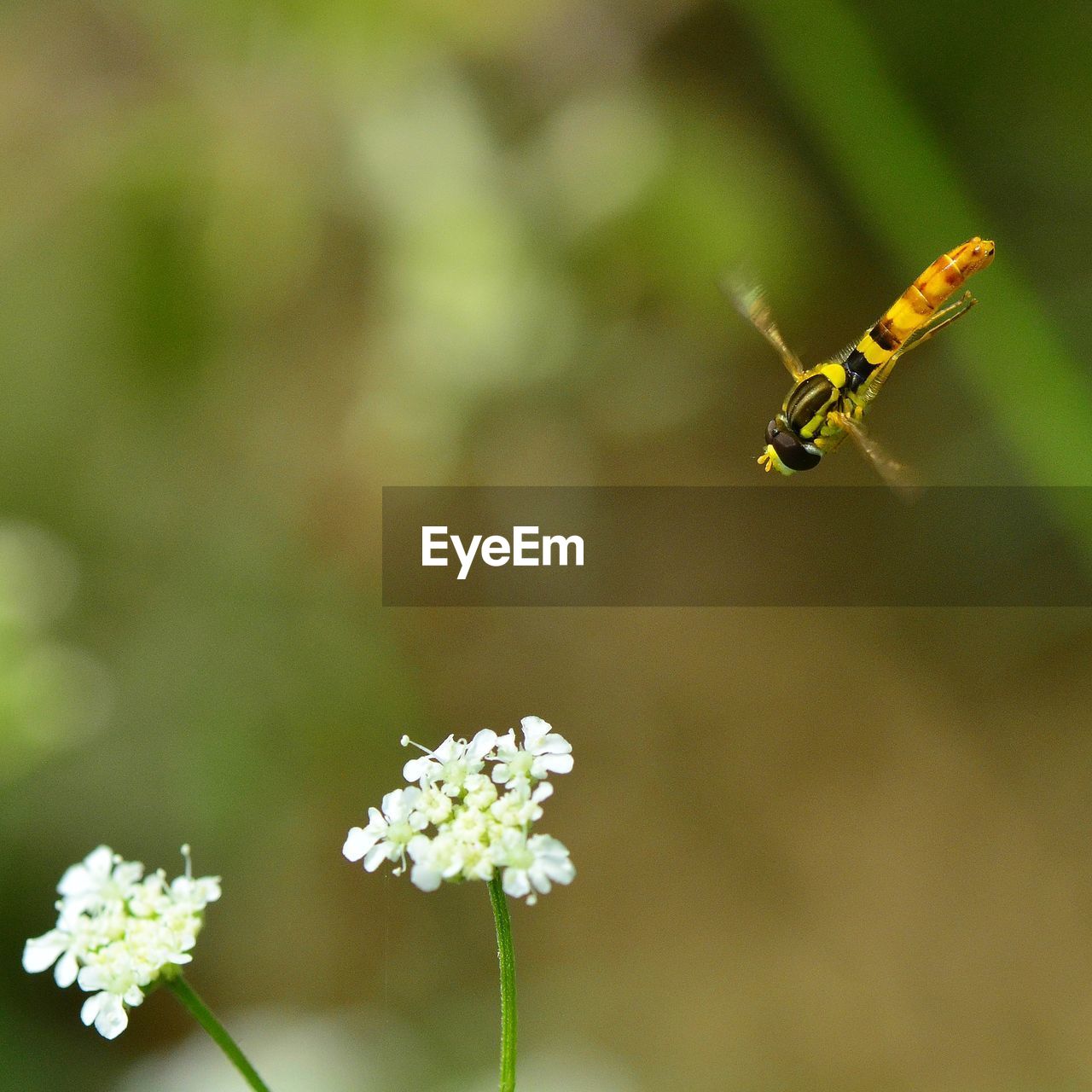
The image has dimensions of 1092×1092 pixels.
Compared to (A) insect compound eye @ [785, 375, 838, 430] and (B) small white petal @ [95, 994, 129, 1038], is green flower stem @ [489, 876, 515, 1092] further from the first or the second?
(A) insect compound eye @ [785, 375, 838, 430]

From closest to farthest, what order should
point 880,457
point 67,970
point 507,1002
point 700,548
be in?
point 507,1002 → point 67,970 → point 880,457 → point 700,548

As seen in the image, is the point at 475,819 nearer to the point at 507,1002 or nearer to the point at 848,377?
the point at 507,1002

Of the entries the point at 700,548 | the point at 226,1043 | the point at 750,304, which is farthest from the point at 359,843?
the point at 700,548

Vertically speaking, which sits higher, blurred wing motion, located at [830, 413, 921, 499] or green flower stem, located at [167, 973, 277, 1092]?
blurred wing motion, located at [830, 413, 921, 499]

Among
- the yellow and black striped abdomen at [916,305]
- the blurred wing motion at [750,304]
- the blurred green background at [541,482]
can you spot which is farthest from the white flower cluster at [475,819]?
the blurred green background at [541,482]

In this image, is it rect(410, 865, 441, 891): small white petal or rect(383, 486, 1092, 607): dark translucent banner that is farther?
rect(383, 486, 1092, 607): dark translucent banner

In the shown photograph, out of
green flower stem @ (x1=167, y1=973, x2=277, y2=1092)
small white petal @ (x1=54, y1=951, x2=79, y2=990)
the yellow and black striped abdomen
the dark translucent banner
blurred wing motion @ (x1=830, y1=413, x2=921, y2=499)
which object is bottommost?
green flower stem @ (x1=167, y1=973, x2=277, y2=1092)

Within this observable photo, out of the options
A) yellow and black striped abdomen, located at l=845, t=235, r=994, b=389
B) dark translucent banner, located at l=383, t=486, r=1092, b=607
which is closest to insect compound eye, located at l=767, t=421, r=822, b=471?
yellow and black striped abdomen, located at l=845, t=235, r=994, b=389

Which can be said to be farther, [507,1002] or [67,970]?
[67,970]
